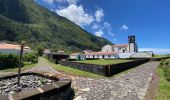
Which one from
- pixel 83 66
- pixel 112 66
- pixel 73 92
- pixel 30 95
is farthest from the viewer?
pixel 83 66

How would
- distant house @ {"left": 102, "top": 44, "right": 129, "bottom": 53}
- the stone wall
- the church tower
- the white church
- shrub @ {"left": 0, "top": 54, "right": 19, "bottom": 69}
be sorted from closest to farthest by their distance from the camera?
the stone wall → shrub @ {"left": 0, "top": 54, "right": 19, "bottom": 69} → the white church → the church tower → distant house @ {"left": 102, "top": 44, "right": 129, "bottom": 53}

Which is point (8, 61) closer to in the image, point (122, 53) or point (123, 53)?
point (123, 53)

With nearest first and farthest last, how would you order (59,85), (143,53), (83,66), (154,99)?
(59,85) → (154,99) → (83,66) → (143,53)

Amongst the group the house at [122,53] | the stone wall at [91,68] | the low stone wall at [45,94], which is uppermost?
the house at [122,53]

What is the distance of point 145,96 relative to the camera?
9617mm

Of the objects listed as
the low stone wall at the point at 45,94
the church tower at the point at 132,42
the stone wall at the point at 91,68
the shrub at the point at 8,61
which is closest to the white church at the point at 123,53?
the church tower at the point at 132,42

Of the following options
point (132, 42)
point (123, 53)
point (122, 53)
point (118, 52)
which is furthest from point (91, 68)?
point (132, 42)

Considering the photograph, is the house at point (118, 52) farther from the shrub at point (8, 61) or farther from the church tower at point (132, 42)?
the shrub at point (8, 61)

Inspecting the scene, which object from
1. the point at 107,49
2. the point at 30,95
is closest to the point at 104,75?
the point at 30,95

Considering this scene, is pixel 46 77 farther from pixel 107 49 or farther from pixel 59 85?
pixel 107 49

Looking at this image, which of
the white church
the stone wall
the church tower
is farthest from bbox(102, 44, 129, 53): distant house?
the stone wall

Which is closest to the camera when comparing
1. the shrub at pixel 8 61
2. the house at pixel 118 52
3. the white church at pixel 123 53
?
the shrub at pixel 8 61

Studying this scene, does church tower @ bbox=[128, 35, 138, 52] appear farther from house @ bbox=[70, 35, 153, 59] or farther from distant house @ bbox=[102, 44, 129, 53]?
distant house @ bbox=[102, 44, 129, 53]

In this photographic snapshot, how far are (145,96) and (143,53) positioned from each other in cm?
7394
